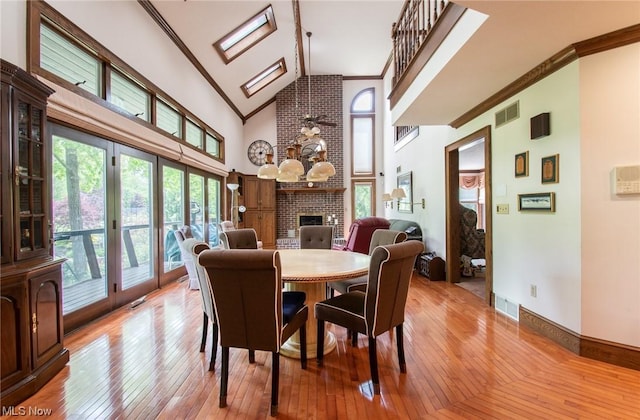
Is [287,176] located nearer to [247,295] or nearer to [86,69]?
[247,295]

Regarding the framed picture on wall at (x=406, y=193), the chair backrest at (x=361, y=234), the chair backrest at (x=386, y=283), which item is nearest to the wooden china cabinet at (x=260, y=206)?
the framed picture on wall at (x=406, y=193)

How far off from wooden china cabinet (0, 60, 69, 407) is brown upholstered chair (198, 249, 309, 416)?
123 centimetres

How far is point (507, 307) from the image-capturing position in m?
3.22

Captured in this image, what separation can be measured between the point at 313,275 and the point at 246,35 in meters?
5.42

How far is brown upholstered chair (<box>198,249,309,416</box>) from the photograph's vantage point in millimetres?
1582

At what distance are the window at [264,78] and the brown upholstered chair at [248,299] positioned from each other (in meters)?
6.68

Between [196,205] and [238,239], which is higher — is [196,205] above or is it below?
above

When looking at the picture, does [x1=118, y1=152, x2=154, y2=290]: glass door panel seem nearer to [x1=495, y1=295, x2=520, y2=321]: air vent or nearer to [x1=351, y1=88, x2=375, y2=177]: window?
[x1=495, y1=295, x2=520, y2=321]: air vent

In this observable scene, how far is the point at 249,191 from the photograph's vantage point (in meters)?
8.51

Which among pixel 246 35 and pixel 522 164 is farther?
pixel 246 35

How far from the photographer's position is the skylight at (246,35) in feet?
16.8

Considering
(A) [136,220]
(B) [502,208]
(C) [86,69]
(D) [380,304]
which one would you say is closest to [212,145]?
(A) [136,220]

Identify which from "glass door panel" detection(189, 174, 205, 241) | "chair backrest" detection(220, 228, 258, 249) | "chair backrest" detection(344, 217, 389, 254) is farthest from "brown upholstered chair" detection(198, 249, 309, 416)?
"glass door panel" detection(189, 174, 205, 241)

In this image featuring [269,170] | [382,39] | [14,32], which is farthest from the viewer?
[382,39]
